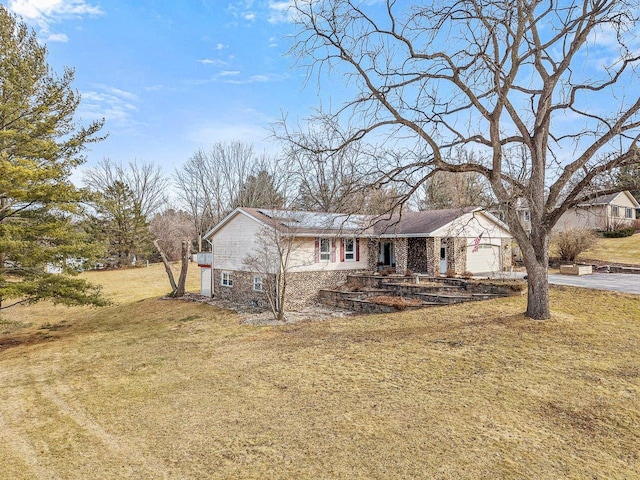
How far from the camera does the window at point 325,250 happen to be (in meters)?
19.5

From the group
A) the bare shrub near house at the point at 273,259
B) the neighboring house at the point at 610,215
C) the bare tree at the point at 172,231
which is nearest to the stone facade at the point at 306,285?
A: the bare shrub near house at the point at 273,259

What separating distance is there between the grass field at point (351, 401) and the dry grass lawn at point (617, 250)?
16681 millimetres

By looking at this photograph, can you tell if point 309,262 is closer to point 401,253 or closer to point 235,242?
point 235,242

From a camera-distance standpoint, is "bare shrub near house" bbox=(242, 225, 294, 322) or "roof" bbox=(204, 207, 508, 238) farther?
"roof" bbox=(204, 207, 508, 238)

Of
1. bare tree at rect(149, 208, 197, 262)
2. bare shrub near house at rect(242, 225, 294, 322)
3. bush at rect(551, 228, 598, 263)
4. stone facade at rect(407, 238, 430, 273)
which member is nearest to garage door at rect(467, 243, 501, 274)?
stone facade at rect(407, 238, 430, 273)

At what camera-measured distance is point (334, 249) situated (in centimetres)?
1991

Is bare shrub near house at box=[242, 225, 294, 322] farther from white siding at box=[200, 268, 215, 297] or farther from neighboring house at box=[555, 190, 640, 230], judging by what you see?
neighboring house at box=[555, 190, 640, 230]

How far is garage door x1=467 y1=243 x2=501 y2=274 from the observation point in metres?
21.6

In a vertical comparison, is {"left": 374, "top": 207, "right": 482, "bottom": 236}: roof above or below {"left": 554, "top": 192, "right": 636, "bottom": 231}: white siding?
below

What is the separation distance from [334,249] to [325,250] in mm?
567

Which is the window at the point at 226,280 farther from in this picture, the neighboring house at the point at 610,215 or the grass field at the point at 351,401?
the neighboring house at the point at 610,215

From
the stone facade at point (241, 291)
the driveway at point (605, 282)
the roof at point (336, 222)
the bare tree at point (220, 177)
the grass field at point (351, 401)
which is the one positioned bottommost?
the grass field at point (351, 401)

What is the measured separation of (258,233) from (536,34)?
42.8 feet

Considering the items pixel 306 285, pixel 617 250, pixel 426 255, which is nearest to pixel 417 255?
pixel 426 255
